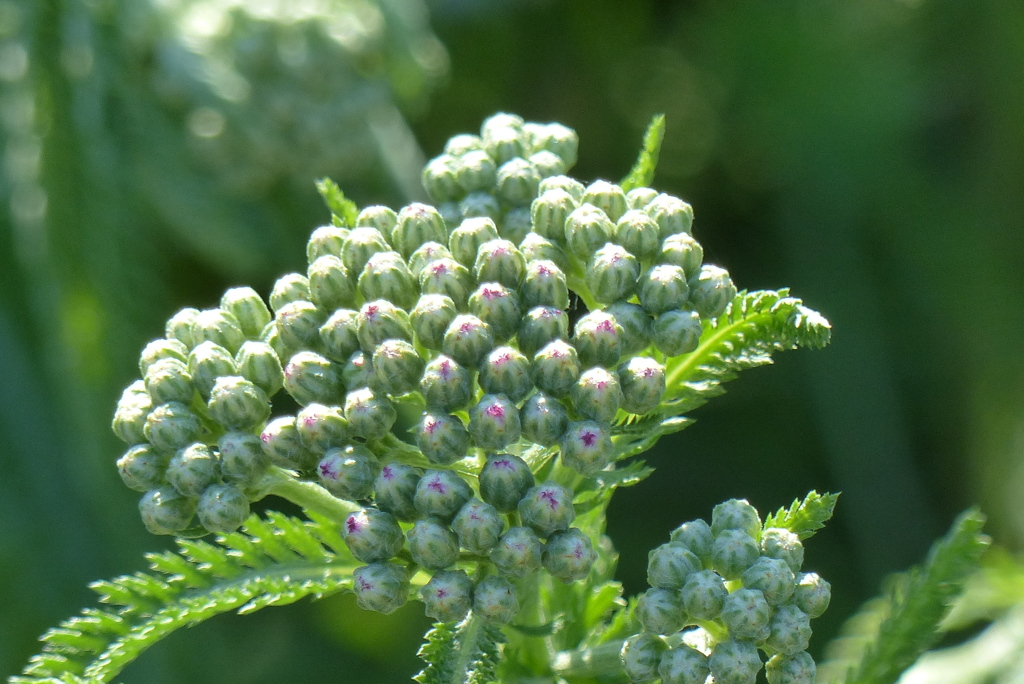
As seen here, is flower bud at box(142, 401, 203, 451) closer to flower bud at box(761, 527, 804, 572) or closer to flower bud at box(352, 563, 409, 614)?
flower bud at box(352, 563, 409, 614)

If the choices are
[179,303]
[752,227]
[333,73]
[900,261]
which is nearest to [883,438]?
[900,261]

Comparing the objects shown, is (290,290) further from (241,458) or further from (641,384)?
(641,384)

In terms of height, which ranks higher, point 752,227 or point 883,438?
point 752,227

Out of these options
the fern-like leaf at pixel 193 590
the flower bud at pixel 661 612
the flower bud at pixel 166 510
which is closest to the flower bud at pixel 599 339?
the flower bud at pixel 661 612

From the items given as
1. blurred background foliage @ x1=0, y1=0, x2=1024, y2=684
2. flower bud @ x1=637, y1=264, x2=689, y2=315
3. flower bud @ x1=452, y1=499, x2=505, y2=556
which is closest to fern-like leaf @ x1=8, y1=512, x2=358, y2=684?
flower bud @ x1=452, y1=499, x2=505, y2=556

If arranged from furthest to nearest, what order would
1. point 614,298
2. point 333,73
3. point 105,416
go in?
point 333,73
point 105,416
point 614,298

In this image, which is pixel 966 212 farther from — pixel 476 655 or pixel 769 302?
pixel 476 655
